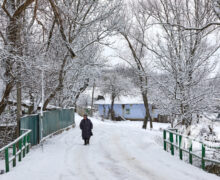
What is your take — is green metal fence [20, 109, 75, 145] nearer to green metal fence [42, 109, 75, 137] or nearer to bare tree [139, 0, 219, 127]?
green metal fence [42, 109, 75, 137]

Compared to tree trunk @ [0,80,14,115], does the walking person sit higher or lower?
lower

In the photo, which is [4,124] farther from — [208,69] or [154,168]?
[208,69]

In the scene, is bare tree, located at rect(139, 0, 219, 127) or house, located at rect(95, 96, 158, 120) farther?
house, located at rect(95, 96, 158, 120)

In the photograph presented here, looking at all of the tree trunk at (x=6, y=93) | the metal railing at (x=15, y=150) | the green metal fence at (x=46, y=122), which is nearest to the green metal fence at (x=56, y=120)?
the green metal fence at (x=46, y=122)

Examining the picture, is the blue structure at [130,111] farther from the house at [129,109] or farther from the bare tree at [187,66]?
the bare tree at [187,66]

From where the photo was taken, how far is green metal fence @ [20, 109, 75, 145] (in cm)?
1359

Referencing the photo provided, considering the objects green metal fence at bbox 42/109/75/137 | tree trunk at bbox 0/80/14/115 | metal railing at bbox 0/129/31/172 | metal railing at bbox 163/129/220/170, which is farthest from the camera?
green metal fence at bbox 42/109/75/137

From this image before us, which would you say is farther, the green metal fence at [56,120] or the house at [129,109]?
the house at [129,109]

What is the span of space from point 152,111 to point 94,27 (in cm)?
4110

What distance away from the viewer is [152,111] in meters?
A: 56.1

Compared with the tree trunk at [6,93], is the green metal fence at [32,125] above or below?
below

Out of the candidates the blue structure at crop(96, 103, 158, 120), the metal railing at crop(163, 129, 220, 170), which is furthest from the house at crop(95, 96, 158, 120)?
the metal railing at crop(163, 129, 220, 170)

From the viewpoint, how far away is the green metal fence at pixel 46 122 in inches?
535

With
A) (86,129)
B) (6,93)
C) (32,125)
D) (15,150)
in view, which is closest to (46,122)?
(32,125)
